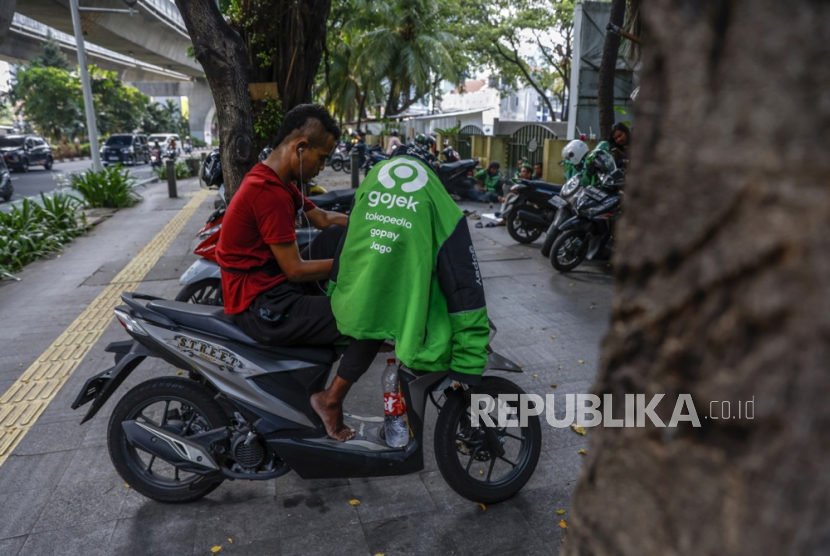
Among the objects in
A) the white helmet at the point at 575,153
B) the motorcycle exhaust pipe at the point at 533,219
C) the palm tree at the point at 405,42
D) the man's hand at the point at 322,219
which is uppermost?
the palm tree at the point at 405,42

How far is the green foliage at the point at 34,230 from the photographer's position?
320 inches

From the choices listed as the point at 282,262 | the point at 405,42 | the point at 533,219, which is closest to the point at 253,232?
the point at 282,262

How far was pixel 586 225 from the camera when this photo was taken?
284 inches

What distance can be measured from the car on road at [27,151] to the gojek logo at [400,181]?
29.2m

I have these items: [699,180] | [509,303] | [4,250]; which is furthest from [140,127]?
[699,180]

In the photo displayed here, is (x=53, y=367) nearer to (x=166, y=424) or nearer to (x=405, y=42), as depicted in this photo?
(x=166, y=424)

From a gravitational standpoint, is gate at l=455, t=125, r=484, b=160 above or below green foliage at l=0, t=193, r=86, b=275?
above

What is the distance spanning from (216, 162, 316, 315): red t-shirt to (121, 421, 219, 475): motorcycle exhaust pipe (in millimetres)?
621

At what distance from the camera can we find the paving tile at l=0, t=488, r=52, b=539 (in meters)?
2.80

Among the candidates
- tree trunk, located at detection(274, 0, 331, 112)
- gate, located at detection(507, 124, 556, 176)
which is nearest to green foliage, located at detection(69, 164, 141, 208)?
tree trunk, located at detection(274, 0, 331, 112)

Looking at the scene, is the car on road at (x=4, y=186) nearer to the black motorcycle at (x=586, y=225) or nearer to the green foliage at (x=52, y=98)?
the black motorcycle at (x=586, y=225)

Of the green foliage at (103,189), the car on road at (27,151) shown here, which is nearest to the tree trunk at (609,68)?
the green foliage at (103,189)

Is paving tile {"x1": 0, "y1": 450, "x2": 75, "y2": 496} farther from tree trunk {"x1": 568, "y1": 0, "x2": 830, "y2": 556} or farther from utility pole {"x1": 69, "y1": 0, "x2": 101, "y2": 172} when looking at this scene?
utility pole {"x1": 69, "y1": 0, "x2": 101, "y2": 172}

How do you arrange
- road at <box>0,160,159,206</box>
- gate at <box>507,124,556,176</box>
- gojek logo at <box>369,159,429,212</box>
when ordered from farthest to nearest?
1. road at <box>0,160,159,206</box>
2. gate at <box>507,124,556,176</box>
3. gojek logo at <box>369,159,429,212</box>
